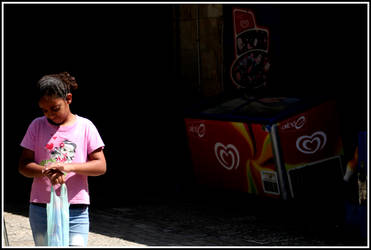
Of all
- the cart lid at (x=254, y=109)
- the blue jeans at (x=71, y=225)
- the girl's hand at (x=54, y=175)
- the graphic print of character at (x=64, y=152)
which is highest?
the graphic print of character at (x=64, y=152)

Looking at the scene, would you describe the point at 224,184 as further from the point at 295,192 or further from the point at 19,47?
the point at 19,47

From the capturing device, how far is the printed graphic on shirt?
3766 mm

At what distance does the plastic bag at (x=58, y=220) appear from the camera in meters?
3.67

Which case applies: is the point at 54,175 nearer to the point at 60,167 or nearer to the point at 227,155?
the point at 60,167

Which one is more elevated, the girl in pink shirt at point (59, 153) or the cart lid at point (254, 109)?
the girl in pink shirt at point (59, 153)

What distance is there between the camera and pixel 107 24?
9359 millimetres

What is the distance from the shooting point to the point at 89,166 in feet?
12.4

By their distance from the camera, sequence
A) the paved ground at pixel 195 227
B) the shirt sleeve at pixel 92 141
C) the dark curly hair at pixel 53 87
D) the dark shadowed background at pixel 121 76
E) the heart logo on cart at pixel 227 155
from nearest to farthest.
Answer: the dark curly hair at pixel 53 87, the shirt sleeve at pixel 92 141, the paved ground at pixel 195 227, the heart logo on cart at pixel 227 155, the dark shadowed background at pixel 121 76

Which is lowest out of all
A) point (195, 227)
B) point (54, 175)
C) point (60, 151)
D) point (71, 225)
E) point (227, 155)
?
point (195, 227)

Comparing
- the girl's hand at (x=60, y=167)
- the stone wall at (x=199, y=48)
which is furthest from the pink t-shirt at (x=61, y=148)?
the stone wall at (x=199, y=48)

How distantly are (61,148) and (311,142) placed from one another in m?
4.04

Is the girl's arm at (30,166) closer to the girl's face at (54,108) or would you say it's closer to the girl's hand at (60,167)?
the girl's hand at (60,167)

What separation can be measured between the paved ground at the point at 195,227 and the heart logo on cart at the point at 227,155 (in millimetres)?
574

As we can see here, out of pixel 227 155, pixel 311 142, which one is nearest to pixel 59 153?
pixel 311 142
